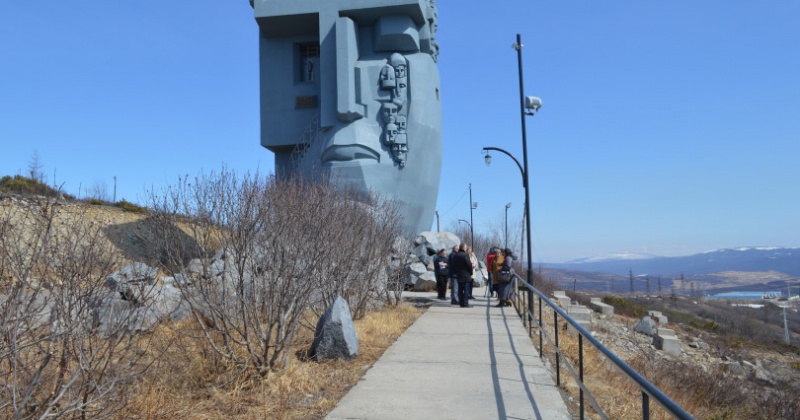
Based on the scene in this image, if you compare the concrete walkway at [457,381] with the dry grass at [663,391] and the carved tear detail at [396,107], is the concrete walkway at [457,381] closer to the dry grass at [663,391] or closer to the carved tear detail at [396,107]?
the dry grass at [663,391]

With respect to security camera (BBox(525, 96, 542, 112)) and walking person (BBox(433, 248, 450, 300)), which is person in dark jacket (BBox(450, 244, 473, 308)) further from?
security camera (BBox(525, 96, 542, 112))

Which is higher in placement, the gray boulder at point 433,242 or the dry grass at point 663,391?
the gray boulder at point 433,242

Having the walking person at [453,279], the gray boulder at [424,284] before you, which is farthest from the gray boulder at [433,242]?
the walking person at [453,279]

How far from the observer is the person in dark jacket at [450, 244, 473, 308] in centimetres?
1598

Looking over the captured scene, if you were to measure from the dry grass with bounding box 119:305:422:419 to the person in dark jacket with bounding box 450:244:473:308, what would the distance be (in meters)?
7.77

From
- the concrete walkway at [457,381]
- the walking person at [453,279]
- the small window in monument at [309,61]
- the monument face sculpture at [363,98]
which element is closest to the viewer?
the concrete walkway at [457,381]

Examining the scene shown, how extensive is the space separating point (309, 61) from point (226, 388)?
1096 inches

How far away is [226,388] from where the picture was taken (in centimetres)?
673

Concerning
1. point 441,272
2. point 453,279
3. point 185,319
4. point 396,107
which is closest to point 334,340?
point 185,319

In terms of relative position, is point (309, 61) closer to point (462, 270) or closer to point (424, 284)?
point (424, 284)

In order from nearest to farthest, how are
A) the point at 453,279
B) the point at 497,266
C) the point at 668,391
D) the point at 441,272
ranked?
the point at 668,391, the point at 497,266, the point at 453,279, the point at 441,272

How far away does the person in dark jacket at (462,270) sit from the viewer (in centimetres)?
1598

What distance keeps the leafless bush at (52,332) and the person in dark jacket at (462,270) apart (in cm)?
1171

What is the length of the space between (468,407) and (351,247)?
21.7 feet
